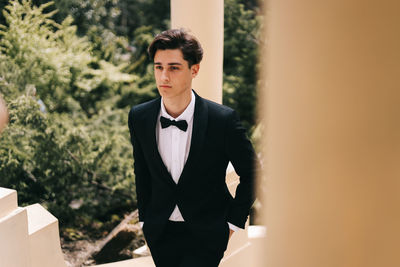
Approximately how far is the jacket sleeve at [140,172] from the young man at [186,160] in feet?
0.05

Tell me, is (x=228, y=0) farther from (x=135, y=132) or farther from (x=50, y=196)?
(x=135, y=132)

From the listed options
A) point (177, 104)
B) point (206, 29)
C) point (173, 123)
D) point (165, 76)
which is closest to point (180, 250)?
point (173, 123)

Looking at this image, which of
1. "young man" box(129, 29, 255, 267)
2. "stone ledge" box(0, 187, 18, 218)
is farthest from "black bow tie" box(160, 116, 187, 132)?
"stone ledge" box(0, 187, 18, 218)

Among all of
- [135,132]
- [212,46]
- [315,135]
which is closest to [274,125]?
[315,135]

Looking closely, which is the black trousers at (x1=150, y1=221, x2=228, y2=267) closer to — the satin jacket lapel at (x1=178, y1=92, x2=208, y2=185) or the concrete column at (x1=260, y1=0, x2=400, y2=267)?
the satin jacket lapel at (x1=178, y1=92, x2=208, y2=185)

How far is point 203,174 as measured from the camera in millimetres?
3180

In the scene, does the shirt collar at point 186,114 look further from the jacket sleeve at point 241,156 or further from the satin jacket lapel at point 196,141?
the jacket sleeve at point 241,156

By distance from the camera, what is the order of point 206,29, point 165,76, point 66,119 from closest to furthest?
point 165,76 → point 206,29 → point 66,119

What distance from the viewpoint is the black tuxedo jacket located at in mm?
3146

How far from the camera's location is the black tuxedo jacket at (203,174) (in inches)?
124

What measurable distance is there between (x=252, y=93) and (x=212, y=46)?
6796mm

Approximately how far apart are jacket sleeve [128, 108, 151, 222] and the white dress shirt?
0.22 metres

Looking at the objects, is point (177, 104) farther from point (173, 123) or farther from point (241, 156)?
point (241, 156)

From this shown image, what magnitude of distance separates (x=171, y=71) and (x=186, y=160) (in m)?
0.61
